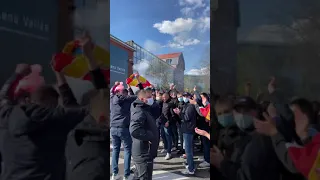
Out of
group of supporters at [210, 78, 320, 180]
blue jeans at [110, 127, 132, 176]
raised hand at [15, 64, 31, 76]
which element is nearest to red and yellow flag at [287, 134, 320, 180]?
group of supporters at [210, 78, 320, 180]

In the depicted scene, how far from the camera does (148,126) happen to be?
9.96ft

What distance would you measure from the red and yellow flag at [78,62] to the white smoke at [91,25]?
0.09 feet

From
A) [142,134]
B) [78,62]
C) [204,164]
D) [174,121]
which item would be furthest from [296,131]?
[174,121]

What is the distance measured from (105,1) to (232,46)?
0.71 meters

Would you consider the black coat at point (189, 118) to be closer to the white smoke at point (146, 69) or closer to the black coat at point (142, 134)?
the black coat at point (142, 134)

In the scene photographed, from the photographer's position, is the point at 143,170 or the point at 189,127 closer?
the point at 143,170

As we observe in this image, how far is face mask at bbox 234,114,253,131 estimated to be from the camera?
125 cm

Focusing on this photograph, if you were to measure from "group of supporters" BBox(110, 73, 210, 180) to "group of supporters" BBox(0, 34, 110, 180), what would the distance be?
4.89 ft

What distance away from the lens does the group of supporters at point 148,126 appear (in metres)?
2.95

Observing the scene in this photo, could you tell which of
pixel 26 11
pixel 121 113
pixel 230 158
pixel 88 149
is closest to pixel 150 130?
pixel 121 113

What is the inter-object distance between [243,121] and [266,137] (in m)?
0.12

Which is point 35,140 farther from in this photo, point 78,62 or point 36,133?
point 78,62

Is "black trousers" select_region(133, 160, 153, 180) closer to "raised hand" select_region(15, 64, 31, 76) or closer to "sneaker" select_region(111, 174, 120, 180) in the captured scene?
"sneaker" select_region(111, 174, 120, 180)

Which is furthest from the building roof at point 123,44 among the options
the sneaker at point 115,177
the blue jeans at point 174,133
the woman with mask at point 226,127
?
the woman with mask at point 226,127
